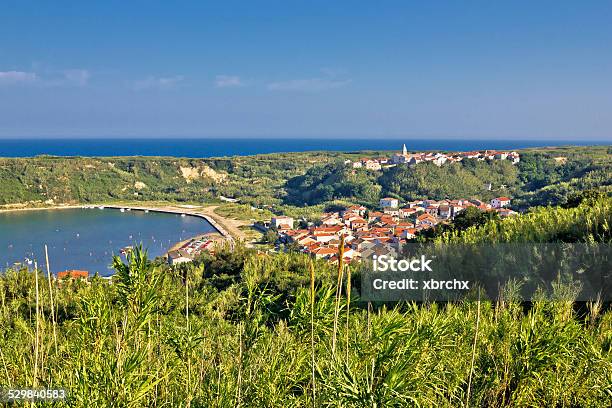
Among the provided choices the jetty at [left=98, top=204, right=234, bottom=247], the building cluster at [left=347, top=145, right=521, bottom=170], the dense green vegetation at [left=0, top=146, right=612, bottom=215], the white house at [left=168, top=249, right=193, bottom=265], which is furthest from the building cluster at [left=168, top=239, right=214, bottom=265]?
the building cluster at [left=347, top=145, right=521, bottom=170]

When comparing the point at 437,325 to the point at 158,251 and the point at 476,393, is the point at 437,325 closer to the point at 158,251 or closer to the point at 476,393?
the point at 476,393

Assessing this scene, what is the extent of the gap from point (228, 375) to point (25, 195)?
67541 mm

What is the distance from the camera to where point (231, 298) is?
12.3 meters

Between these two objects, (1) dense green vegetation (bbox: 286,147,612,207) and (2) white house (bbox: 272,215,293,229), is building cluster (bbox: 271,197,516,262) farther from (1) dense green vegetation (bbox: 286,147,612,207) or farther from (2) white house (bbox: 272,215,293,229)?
(1) dense green vegetation (bbox: 286,147,612,207)

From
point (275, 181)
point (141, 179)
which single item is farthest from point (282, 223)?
point (141, 179)

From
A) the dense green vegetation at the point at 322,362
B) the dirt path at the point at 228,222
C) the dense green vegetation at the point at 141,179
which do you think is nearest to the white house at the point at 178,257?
the dirt path at the point at 228,222

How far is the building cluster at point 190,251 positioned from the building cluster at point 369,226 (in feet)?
22.4

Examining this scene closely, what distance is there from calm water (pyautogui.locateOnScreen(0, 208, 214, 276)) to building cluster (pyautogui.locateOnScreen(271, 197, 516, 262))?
1164cm

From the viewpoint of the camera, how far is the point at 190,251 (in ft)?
114

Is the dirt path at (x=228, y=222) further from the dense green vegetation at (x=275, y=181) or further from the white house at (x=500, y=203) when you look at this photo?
the white house at (x=500, y=203)

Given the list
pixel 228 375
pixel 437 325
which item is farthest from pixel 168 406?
pixel 437 325

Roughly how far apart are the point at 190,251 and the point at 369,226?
16.4 meters

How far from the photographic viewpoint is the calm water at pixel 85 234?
36.4 m

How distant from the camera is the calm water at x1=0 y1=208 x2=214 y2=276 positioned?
36438 mm
